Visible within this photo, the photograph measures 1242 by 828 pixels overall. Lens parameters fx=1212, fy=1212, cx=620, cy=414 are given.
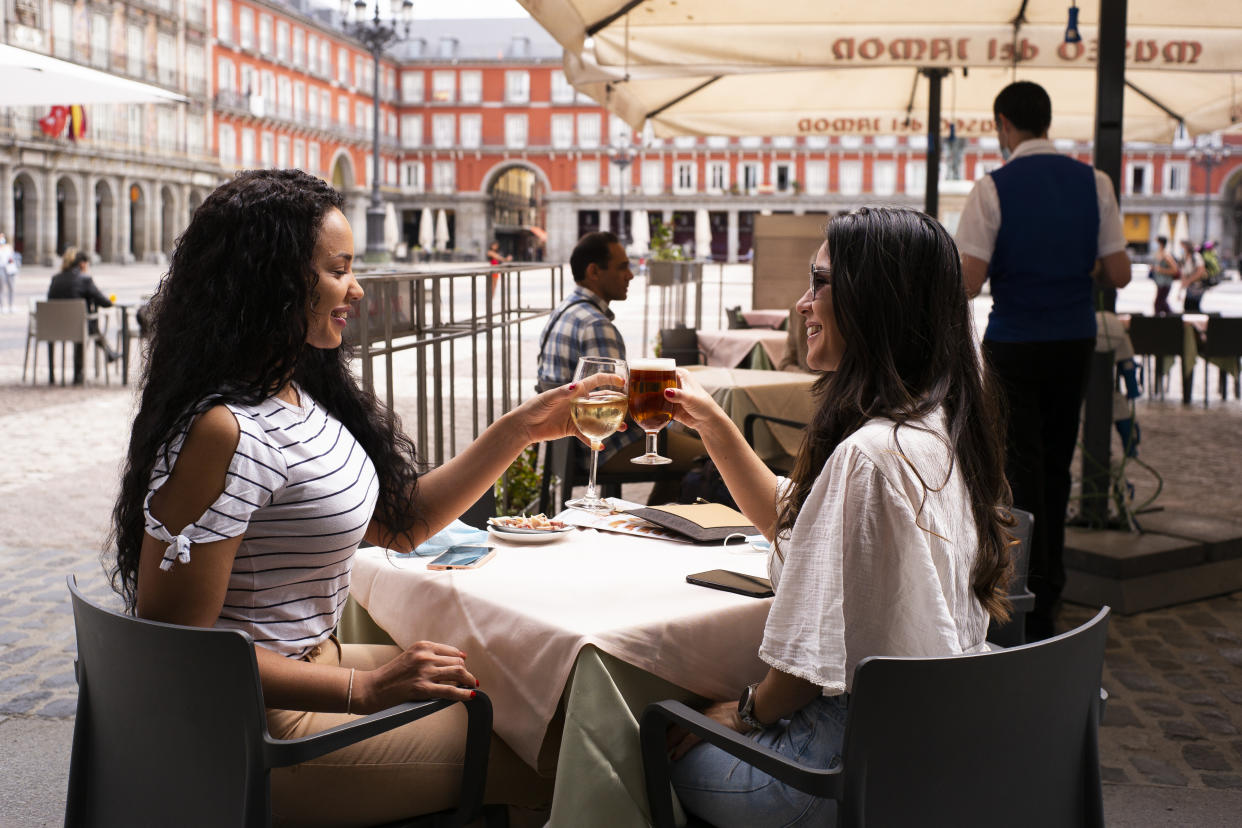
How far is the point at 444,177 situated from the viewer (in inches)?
2467

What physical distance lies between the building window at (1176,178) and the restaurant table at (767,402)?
59.0 metres

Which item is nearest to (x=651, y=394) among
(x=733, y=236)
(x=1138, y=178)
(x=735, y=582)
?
(x=735, y=582)

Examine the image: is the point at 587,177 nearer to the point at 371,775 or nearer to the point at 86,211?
the point at 86,211

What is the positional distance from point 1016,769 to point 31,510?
5.47 meters

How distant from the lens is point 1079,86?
729 cm

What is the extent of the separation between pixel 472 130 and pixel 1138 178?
3305 centimetres

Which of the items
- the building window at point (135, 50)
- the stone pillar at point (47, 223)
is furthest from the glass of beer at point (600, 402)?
the building window at point (135, 50)

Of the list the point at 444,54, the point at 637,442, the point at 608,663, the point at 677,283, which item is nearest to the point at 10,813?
the point at 608,663

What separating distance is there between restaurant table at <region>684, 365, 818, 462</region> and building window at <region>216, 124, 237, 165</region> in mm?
47254

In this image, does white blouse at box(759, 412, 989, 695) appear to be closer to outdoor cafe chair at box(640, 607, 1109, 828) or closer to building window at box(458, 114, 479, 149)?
outdoor cafe chair at box(640, 607, 1109, 828)

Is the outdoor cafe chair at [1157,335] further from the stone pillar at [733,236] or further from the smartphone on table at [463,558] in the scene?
the stone pillar at [733,236]

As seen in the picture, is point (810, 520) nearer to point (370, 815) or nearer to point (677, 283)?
point (370, 815)

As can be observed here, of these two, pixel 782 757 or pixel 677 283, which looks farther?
pixel 677 283

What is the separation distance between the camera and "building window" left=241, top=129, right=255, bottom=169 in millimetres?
50469
